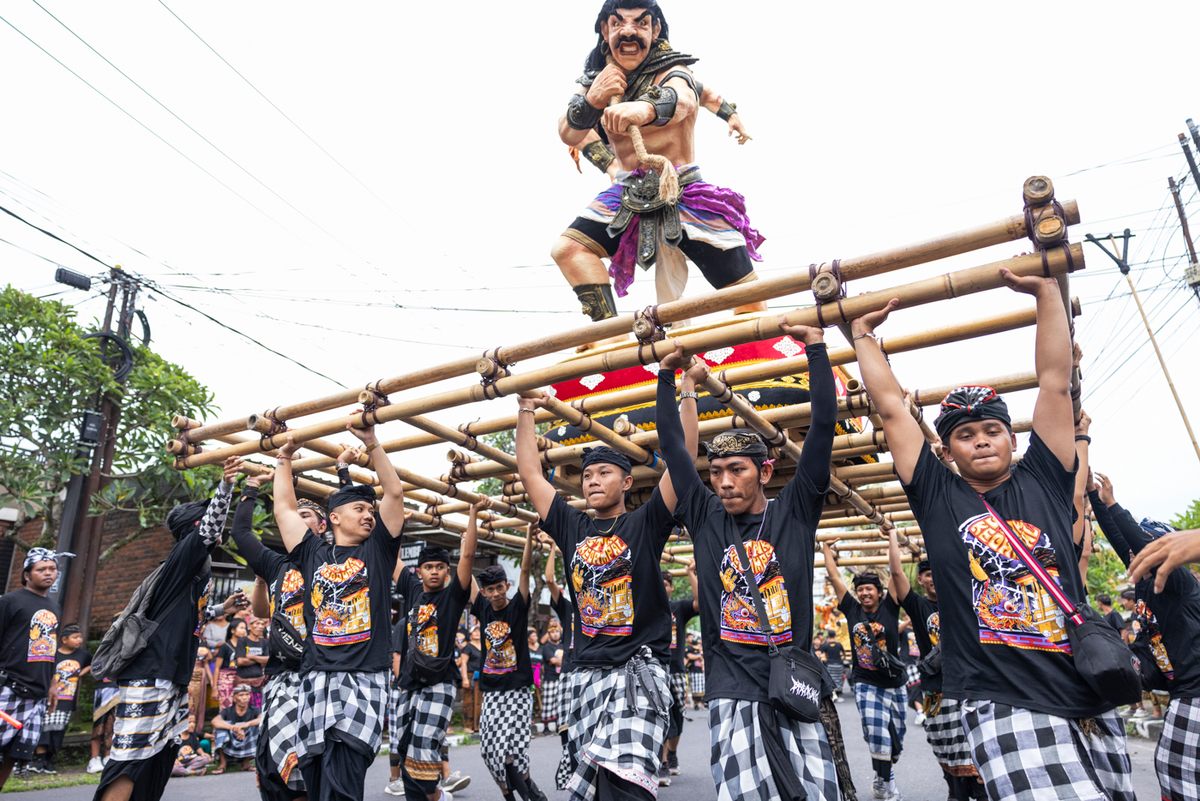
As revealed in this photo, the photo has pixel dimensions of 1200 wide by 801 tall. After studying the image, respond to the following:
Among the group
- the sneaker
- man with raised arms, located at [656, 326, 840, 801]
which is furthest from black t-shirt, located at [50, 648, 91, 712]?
man with raised arms, located at [656, 326, 840, 801]

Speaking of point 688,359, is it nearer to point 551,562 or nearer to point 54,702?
point 551,562

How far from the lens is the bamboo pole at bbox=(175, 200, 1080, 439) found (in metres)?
2.62

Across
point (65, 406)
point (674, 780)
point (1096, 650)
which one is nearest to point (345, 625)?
point (1096, 650)

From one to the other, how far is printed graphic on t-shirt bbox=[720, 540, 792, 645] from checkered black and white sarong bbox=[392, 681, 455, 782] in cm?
348

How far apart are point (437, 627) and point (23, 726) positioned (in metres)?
2.96

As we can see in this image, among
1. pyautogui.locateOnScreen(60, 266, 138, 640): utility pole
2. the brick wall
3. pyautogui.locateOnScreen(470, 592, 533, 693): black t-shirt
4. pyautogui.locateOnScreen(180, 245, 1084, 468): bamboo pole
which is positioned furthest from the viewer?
the brick wall

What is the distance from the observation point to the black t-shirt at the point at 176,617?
15.3 feet

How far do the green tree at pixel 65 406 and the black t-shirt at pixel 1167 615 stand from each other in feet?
29.3

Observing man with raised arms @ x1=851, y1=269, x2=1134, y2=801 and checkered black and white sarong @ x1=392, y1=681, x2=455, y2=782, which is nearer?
man with raised arms @ x1=851, y1=269, x2=1134, y2=801

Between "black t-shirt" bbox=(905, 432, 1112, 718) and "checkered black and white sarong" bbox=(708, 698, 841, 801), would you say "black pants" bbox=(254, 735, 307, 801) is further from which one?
"black t-shirt" bbox=(905, 432, 1112, 718)

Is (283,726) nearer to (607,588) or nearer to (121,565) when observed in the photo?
(607,588)

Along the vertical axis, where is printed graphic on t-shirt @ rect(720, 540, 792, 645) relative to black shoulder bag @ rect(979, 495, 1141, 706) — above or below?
above

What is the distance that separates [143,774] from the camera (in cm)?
448

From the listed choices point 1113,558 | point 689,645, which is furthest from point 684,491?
point 1113,558
